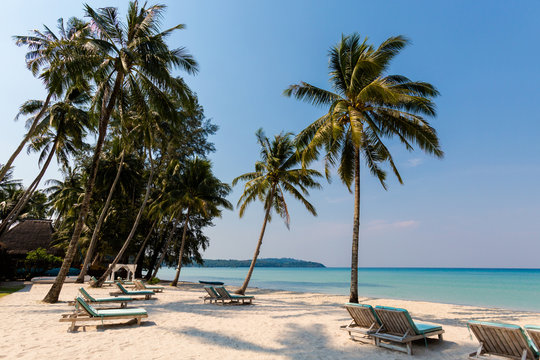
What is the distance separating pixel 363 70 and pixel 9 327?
1321 cm

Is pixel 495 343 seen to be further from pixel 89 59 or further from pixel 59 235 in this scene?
pixel 59 235

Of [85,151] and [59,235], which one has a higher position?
[85,151]

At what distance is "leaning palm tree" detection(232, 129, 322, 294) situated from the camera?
16312 mm

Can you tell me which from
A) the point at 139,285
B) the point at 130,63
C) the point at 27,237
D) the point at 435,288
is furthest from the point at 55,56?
the point at 435,288

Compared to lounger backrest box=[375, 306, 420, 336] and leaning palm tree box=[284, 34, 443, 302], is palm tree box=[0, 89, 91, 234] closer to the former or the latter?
leaning palm tree box=[284, 34, 443, 302]

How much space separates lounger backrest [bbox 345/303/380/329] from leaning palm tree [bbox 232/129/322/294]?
32.0ft

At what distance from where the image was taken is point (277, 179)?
54.5ft

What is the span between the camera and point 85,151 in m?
25.0

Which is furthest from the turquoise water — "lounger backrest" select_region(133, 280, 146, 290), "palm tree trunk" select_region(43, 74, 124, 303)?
"palm tree trunk" select_region(43, 74, 124, 303)

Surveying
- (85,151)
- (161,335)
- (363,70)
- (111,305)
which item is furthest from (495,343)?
(85,151)

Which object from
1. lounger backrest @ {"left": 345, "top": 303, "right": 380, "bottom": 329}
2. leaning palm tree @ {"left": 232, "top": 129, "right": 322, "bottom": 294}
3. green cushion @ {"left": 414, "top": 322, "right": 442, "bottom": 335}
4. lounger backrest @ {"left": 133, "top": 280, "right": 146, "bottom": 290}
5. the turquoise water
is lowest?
the turquoise water

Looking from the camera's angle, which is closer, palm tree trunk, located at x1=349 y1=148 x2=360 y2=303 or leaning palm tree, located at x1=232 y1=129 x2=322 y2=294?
palm tree trunk, located at x1=349 y1=148 x2=360 y2=303

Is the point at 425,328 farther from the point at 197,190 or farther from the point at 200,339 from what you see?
the point at 197,190

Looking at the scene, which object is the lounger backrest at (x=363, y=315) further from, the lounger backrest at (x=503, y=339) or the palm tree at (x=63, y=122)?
the palm tree at (x=63, y=122)
